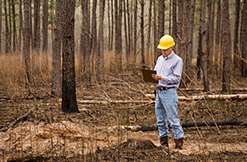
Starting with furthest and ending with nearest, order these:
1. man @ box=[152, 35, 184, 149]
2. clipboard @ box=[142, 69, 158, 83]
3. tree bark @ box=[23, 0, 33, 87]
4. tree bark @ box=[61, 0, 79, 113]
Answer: tree bark @ box=[23, 0, 33, 87] < tree bark @ box=[61, 0, 79, 113] < man @ box=[152, 35, 184, 149] < clipboard @ box=[142, 69, 158, 83]

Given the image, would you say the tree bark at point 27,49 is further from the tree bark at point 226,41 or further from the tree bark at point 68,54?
the tree bark at point 226,41

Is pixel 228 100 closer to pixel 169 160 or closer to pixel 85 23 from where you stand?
pixel 169 160

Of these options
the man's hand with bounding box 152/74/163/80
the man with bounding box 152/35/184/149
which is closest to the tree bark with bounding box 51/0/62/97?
the man with bounding box 152/35/184/149

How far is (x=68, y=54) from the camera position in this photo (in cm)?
597

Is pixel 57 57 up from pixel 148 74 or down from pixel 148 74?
up

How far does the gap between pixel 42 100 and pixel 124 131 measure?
3.54 metres

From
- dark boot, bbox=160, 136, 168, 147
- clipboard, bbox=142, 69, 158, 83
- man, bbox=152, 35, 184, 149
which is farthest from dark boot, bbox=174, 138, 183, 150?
clipboard, bbox=142, 69, 158, 83

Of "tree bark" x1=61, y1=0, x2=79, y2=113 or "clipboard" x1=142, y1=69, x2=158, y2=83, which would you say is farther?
"tree bark" x1=61, y1=0, x2=79, y2=113

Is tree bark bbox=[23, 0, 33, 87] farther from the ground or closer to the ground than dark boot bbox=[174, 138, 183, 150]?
farther from the ground

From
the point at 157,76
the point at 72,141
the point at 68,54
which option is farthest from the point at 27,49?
the point at 157,76

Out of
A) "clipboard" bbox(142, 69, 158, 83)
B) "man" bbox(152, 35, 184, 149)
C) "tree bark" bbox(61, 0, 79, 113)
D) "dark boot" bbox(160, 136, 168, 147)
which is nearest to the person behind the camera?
"clipboard" bbox(142, 69, 158, 83)

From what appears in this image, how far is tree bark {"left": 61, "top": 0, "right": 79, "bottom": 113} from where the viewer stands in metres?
5.90

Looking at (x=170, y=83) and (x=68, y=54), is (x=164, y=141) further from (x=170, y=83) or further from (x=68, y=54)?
(x=68, y=54)

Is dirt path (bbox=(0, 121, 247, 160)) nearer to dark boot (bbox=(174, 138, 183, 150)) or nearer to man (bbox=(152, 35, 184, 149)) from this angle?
dark boot (bbox=(174, 138, 183, 150))
